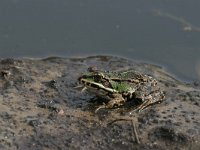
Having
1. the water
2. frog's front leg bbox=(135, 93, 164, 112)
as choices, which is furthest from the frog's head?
the water

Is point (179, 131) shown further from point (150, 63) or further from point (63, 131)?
point (150, 63)

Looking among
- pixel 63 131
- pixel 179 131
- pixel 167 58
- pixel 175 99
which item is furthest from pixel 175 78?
pixel 63 131

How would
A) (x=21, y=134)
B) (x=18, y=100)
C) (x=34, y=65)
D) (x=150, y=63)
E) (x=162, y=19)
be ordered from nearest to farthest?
A: (x=21, y=134) < (x=18, y=100) < (x=34, y=65) < (x=150, y=63) < (x=162, y=19)

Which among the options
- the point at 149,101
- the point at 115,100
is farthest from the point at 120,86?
the point at 149,101

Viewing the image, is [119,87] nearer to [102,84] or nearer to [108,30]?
[102,84]

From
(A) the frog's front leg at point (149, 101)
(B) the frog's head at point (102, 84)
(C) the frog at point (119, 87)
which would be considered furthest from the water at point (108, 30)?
(B) the frog's head at point (102, 84)
